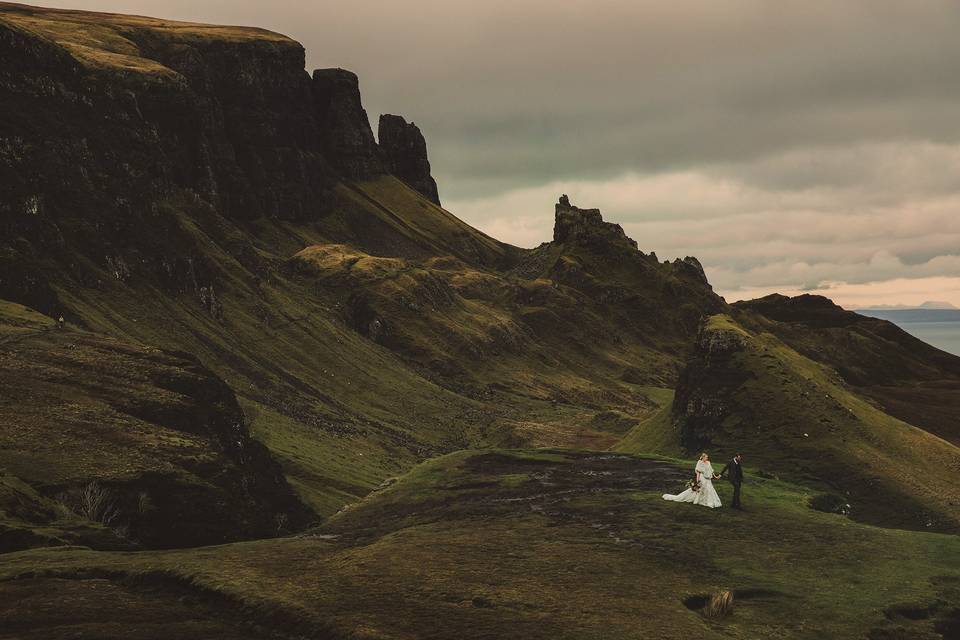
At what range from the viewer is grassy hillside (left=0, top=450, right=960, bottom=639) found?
2909 cm

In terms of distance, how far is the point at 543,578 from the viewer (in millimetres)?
34594

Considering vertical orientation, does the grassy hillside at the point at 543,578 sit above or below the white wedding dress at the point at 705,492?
below

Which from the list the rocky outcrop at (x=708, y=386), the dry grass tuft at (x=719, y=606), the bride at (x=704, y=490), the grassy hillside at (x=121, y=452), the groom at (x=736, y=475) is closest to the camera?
the dry grass tuft at (x=719, y=606)

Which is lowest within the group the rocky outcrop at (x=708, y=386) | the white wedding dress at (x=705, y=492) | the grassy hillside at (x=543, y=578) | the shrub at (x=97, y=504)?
the shrub at (x=97, y=504)

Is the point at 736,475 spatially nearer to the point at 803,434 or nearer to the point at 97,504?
the point at 803,434

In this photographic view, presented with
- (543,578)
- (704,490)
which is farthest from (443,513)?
(543,578)

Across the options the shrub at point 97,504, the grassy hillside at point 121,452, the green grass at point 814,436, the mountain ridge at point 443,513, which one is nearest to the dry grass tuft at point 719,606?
the mountain ridge at point 443,513

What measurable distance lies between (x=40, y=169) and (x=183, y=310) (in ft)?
127

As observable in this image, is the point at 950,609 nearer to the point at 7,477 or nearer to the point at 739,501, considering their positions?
the point at 739,501

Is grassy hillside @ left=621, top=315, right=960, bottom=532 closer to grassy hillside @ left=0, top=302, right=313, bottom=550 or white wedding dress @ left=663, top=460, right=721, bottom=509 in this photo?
white wedding dress @ left=663, top=460, right=721, bottom=509

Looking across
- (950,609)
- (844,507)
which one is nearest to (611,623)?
(950,609)

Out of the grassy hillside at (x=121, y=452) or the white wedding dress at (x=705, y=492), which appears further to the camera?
the grassy hillside at (x=121, y=452)

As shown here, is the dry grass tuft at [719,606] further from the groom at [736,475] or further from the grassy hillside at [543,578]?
the groom at [736,475]

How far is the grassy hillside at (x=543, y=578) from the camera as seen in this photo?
29094mm
